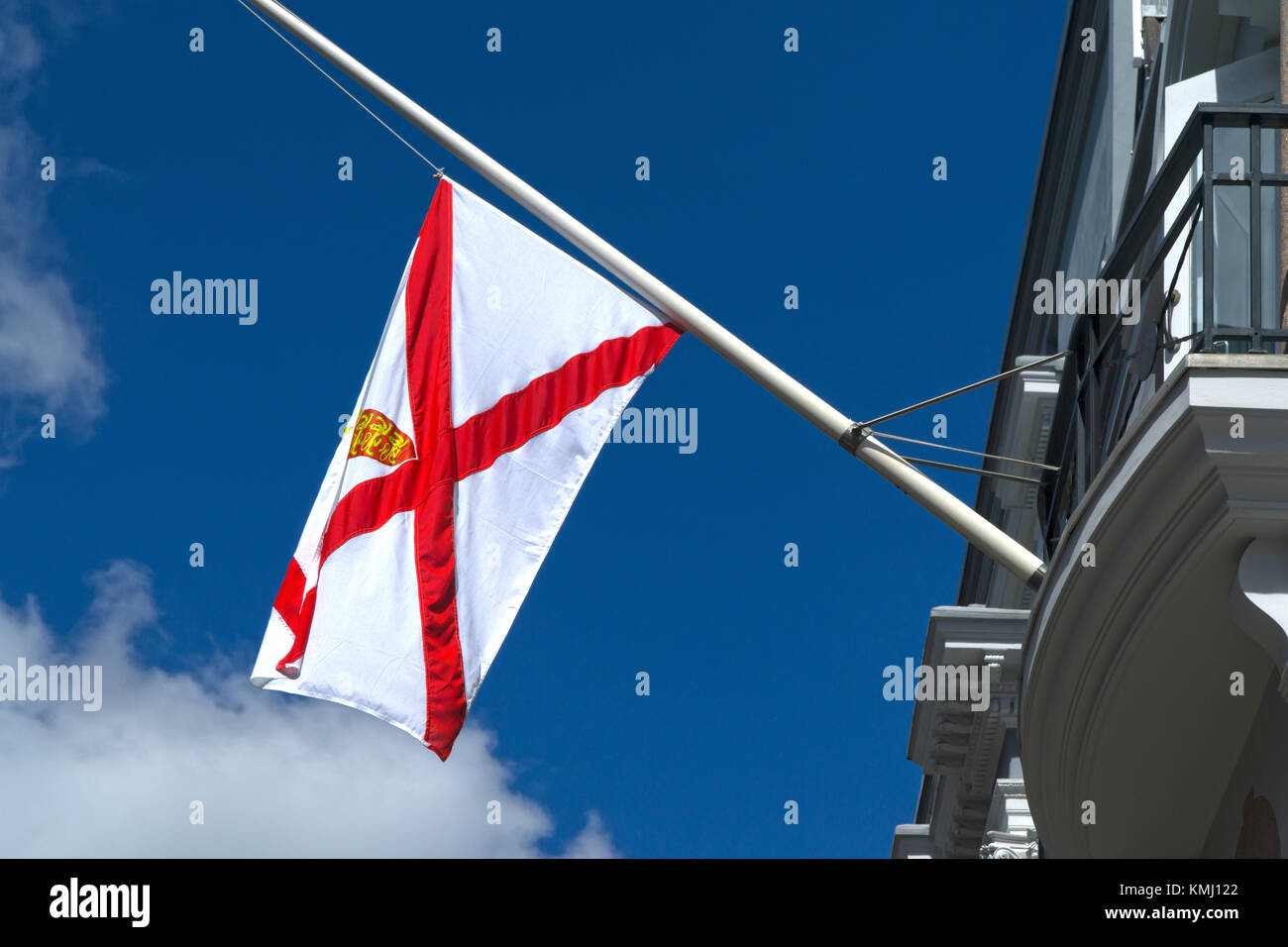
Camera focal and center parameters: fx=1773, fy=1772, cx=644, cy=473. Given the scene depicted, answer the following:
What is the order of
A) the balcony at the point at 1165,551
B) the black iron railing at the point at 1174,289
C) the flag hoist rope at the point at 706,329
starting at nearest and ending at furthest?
the balcony at the point at 1165,551 < the black iron railing at the point at 1174,289 < the flag hoist rope at the point at 706,329

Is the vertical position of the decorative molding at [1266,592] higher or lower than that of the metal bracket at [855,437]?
lower

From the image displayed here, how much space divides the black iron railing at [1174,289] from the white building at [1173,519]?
0.01 meters

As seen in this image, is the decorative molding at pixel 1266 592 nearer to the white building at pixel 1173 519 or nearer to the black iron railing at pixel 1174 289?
the white building at pixel 1173 519

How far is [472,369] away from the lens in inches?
389

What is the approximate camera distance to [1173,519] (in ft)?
21.3

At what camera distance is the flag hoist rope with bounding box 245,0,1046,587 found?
8.46 meters

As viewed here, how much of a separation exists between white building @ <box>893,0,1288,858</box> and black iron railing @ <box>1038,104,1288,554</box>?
0.01 metres

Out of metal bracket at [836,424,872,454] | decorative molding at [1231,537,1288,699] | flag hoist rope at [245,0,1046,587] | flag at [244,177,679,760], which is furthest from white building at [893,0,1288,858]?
flag at [244,177,679,760]

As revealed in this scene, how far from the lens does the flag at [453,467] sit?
30.7ft

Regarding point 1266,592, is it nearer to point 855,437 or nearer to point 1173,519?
point 1173,519

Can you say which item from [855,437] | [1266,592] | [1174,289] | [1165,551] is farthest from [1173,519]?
[855,437]

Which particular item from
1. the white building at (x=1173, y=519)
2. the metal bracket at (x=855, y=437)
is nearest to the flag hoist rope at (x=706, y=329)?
the metal bracket at (x=855, y=437)

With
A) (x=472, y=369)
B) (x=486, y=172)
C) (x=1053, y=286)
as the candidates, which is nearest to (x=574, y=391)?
(x=472, y=369)
